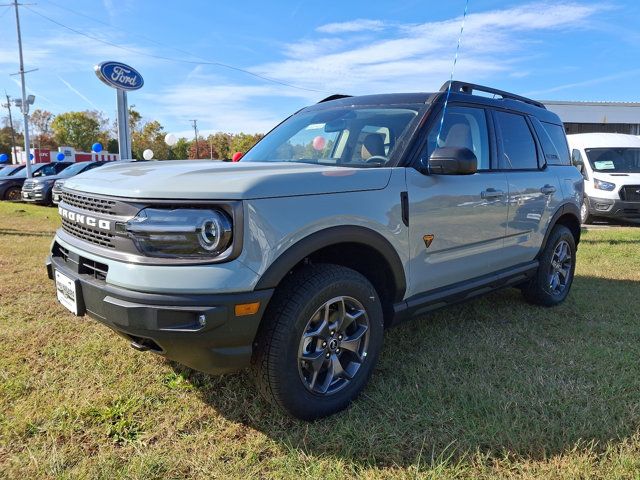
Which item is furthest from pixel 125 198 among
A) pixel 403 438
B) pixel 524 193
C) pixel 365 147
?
pixel 524 193

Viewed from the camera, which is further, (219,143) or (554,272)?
(219,143)

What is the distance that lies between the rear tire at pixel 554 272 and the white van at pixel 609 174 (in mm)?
6786

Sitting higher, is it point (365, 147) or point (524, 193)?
point (365, 147)

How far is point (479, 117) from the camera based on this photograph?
3.73 metres

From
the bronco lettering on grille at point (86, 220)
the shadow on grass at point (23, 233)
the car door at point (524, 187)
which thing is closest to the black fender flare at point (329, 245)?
the bronco lettering on grille at point (86, 220)

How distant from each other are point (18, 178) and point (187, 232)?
763 inches

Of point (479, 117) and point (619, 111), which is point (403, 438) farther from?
point (619, 111)

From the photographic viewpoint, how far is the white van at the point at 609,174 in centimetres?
1109

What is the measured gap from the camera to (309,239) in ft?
7.92

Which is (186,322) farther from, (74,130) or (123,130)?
(74,130)

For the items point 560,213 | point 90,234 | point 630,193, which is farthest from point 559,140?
point 630,193

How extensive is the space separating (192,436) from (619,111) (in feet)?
110

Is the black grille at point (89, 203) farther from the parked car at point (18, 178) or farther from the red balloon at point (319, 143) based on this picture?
the parked car at point (18, 178)

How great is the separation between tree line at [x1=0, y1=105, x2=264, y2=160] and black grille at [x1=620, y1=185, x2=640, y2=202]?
53.5m
